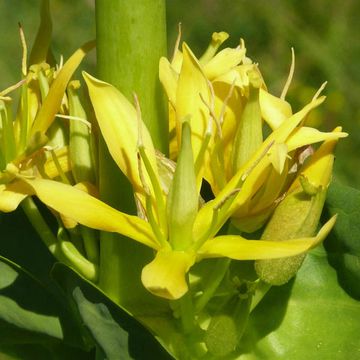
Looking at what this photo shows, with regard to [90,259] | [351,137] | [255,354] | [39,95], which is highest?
[39,95]

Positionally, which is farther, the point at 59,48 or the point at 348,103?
the point at 59,48

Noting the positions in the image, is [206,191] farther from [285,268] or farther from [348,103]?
[348,103]

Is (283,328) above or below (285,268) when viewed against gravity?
below

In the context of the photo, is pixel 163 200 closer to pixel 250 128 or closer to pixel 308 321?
pixel 250 128

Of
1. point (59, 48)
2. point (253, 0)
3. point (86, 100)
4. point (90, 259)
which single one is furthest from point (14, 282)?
point (253, 0)

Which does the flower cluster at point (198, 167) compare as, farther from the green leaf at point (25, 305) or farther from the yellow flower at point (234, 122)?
the green leaf at point (25, 305)

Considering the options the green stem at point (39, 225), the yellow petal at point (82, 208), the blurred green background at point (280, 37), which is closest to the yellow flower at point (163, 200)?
the yellow petal at point (82, 208)

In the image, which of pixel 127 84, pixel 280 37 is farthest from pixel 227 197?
pixel 280 37
